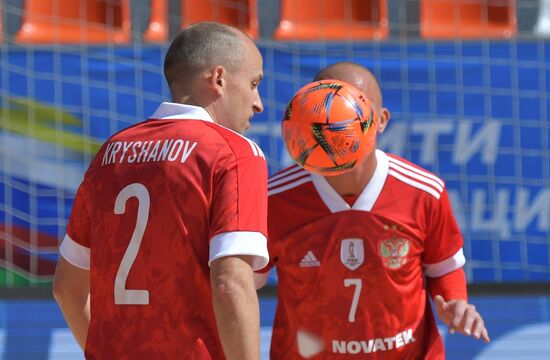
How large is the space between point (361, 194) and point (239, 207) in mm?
1045

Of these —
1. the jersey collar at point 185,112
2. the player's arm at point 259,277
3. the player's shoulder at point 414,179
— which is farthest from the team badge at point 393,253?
the jersey collar at point 185,112

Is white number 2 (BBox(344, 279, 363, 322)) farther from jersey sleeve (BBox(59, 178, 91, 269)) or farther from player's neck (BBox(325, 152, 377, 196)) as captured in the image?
jersey sleeve (BBox(59, 178, 91, 269))

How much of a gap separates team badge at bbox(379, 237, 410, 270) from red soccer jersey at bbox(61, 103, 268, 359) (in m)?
0.91

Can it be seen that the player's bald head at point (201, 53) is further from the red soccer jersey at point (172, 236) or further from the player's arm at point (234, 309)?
the player's arm at point (234, 309)

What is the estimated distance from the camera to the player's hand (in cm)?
306

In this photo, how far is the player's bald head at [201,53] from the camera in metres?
2.63

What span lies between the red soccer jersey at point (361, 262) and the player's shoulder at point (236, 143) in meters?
0.89

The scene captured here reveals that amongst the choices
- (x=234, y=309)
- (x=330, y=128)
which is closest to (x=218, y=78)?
(x=330, y=128)

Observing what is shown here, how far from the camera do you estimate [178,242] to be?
2.43 m

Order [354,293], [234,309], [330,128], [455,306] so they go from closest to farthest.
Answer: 1. [234,309]
2. [330,128]
3. [455,306]
4. [354,293]

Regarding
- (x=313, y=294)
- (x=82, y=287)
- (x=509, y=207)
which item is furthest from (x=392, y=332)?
(x=509, y=207)

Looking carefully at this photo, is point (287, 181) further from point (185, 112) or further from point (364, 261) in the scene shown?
point (185, 112)

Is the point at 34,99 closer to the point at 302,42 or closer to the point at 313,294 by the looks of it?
the point at 302,42

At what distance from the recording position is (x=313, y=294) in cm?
329
